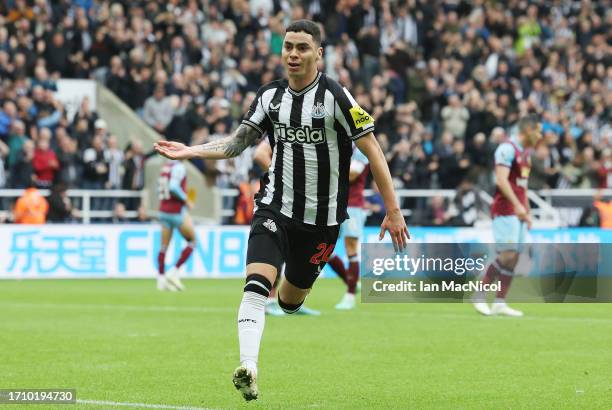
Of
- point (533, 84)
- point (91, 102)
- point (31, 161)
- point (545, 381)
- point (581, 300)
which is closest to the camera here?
point (545, 381)

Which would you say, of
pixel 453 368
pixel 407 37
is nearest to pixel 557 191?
pixel 407 37

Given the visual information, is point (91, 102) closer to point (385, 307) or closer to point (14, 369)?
point (385, 307)

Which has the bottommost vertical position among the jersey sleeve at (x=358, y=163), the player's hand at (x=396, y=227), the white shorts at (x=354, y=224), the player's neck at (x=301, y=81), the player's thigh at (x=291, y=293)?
the white shorts at (x=354, y=224)

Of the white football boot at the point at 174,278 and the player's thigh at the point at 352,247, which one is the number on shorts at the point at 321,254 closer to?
the player's thigh at the point at 352,247

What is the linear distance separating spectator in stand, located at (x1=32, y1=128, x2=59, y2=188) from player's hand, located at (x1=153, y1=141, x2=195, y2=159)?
15.6 meters

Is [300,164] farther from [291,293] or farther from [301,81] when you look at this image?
[291,293]

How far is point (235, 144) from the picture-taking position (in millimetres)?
8625

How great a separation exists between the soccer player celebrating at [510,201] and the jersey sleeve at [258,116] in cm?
737

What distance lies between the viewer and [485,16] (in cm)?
3369

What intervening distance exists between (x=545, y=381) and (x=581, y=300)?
9550 millimetres

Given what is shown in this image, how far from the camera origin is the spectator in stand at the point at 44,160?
23.7 meters

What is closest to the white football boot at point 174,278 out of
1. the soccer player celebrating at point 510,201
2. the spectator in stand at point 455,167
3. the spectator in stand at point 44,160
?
the spectator in stand at point 44,160

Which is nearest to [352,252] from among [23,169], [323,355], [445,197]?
[323,355]

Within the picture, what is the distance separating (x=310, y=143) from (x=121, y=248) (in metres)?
16.0
